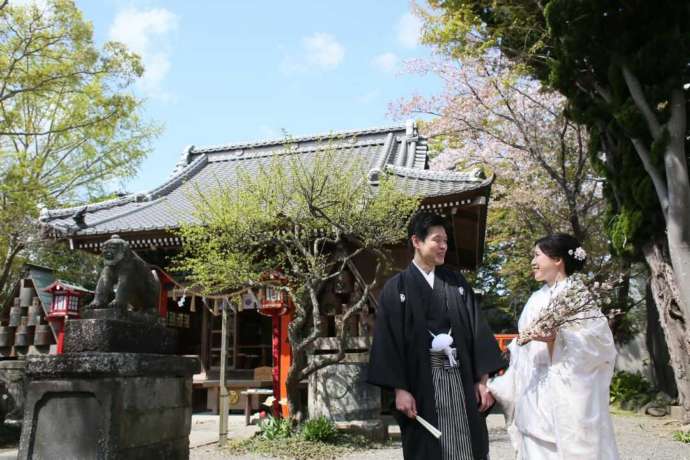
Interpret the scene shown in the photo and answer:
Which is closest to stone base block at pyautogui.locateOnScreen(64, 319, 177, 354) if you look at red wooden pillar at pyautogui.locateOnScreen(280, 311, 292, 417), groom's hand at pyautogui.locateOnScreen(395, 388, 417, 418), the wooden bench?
groom's hand at pyautogui.locateOnScreen(395, 388, 417, 418)

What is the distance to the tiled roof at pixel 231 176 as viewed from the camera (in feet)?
36.4

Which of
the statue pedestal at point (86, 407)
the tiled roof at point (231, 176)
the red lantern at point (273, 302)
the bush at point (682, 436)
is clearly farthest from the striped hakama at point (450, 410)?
the red lantern at point (273, 302)

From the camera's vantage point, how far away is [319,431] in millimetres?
8148

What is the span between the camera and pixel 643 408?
1267cm

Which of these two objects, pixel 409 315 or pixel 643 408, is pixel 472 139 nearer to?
pixel 643 408

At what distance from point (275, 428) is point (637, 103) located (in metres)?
7.41

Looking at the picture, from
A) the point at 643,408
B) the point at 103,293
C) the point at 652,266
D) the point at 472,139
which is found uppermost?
the point at 472,139

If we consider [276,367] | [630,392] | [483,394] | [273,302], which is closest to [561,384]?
[483,394]

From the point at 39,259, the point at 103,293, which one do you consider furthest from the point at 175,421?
the point at 39,259

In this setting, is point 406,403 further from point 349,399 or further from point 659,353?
point 659,353

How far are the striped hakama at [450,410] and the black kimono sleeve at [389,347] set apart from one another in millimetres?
180

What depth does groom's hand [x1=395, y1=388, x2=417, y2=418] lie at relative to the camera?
9.70 feet

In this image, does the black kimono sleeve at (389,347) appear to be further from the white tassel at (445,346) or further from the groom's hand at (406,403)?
the white tassel at (445,346)

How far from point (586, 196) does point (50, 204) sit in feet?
48.2
